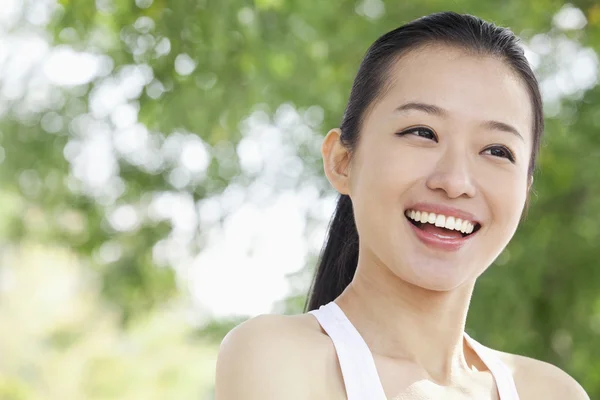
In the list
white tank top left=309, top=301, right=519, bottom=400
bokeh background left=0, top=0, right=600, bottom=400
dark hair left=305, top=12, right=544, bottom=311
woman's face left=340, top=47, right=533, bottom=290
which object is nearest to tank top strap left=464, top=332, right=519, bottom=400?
white tank top left=309, top=301, right=519, bottom=400

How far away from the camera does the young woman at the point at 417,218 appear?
1.39 m

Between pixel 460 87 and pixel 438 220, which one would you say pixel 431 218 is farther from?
pixel 460 87

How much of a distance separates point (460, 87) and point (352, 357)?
17.8 inches

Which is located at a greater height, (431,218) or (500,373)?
(431,218)

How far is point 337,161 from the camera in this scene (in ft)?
5.24

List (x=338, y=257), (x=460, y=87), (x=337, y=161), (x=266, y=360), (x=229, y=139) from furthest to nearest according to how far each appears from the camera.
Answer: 1. (x=229, y=139)
2. (x=338, y=257)
3. (x=337, y=161)
4. (x=460, y=87)
5. (x=266, y=360)

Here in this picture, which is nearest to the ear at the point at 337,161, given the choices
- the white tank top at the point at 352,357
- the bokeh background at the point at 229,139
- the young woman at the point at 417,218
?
the young woman at the point at 417,218

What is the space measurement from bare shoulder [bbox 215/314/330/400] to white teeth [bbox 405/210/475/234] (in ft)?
0.79

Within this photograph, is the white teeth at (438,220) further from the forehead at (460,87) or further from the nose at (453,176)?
the forehead at (460,87)

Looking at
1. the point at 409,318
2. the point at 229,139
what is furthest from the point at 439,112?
the point at 229,139

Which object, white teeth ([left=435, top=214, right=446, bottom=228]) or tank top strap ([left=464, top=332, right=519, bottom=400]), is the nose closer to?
white teeth ([left=435, top=214, right=446, bottom=228])

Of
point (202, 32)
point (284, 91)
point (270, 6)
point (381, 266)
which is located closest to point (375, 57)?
point (381, 266)

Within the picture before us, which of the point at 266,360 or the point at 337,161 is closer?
the point at 266,360

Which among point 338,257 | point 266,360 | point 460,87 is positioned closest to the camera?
point 266,360
